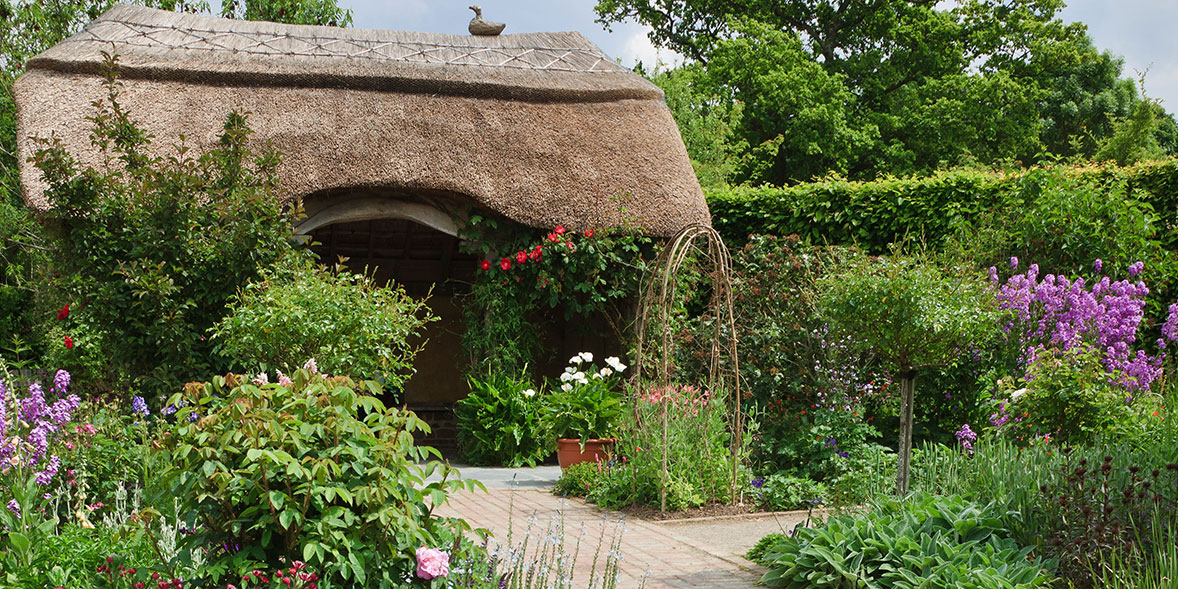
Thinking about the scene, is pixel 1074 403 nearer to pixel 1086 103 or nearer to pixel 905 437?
pixel 905 437

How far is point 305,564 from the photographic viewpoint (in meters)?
3.15

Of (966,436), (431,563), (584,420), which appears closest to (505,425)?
(584,420)

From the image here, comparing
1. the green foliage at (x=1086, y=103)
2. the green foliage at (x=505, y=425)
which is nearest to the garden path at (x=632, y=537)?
the green foliage at (x=505, y=425)

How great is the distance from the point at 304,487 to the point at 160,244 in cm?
412

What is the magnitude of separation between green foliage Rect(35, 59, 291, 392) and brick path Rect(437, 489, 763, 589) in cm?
227

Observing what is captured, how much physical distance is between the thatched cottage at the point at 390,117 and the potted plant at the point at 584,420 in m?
1.89

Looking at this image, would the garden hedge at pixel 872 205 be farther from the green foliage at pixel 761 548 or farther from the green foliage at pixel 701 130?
the green foliage at pixel 701 130

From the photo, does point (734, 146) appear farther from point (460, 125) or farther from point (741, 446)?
point (741, 446)

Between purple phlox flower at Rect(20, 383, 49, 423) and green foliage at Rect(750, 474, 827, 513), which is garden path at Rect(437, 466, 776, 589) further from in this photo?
purple phlox flower at Rect(20, 383, 49, 423)

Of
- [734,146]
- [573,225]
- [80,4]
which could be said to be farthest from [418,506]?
[734,146]

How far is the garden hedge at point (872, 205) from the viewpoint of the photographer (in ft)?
30.7

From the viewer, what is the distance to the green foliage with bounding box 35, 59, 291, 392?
21.9 feet

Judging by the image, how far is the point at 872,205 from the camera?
988 cm

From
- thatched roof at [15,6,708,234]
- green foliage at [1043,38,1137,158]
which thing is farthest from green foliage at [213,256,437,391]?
green foliage at [1043,38,1137,158]
